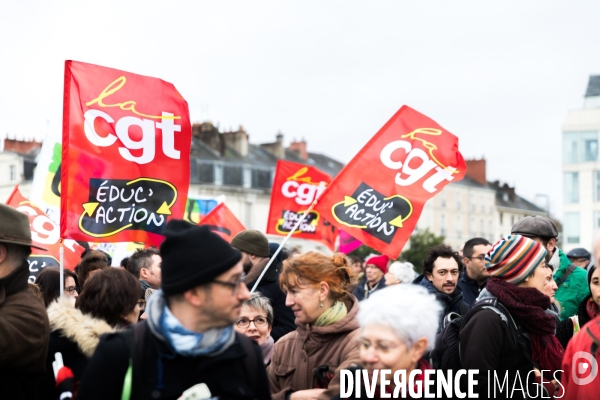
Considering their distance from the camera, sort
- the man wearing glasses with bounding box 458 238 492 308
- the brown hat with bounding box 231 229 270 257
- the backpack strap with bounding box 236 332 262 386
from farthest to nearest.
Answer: the brown hat with bounding box 231 229 270 257 < the man wearing glasses with bounding box 458 238 492 308 < the backpack strap with bounding box 236 332 262 386

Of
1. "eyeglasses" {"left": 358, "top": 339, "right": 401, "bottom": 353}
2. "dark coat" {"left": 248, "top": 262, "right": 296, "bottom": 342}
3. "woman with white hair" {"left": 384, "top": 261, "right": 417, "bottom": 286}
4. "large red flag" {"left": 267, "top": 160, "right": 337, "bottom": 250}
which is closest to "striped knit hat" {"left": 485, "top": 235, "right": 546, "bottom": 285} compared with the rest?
"eyeglasses" {"left": 358, "top": 339, "right": 401, "bottom": 353}

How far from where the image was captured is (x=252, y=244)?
8.55 meters

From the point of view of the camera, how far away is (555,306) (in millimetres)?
7000

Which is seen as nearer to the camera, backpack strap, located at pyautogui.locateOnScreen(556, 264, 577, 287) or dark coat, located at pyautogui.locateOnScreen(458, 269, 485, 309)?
backpack strap, located at pyautogui.locateOnScreen(556, 264, 577, 287)

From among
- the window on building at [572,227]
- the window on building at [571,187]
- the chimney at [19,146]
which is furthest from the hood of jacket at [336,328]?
the chimney at [19,146]

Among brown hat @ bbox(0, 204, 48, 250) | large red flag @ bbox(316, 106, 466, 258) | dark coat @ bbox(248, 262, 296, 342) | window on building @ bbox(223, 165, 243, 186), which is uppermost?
window on building @ bbox(223, 165, 243, 186)

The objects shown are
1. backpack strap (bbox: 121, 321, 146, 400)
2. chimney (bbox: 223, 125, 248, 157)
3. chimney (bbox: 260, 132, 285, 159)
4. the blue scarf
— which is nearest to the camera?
backpack strap (bbox: 121, 321, 146, 400)

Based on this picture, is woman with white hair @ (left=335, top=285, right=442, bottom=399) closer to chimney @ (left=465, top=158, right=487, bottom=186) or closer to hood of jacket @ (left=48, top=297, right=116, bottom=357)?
hood of jacket @ (left=48, top=297, right=116, bottom=357)

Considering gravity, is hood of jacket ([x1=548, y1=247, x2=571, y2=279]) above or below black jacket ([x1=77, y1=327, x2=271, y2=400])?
above

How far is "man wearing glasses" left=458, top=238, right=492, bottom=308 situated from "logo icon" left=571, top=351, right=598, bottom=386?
4059mm

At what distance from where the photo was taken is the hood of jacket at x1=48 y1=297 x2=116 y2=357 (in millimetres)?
4418

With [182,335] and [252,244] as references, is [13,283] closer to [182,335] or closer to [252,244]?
[182,335]

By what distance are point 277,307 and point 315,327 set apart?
289 cm

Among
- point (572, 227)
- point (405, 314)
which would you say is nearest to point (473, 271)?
point (405, 314)
